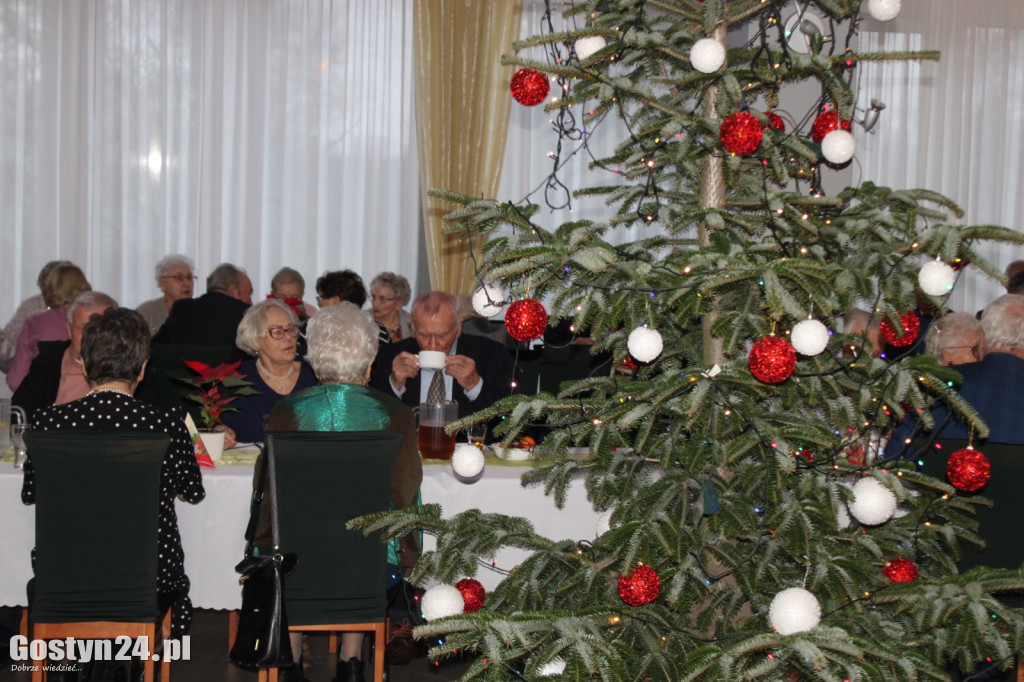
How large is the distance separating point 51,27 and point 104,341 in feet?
17.1

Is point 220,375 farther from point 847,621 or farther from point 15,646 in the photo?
point 847,621

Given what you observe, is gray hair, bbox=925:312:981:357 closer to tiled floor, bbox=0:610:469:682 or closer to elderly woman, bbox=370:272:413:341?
tiled floor, bbox=0:610:469:682

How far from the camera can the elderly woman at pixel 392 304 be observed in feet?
19.6

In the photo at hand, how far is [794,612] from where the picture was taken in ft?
5.98

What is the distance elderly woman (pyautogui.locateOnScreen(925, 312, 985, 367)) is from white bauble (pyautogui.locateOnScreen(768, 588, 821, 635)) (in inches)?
71.0

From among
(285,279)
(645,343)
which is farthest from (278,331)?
(285,279)

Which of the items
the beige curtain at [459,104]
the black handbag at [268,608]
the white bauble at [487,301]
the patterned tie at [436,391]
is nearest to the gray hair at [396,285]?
the beige curtain at [459,104]

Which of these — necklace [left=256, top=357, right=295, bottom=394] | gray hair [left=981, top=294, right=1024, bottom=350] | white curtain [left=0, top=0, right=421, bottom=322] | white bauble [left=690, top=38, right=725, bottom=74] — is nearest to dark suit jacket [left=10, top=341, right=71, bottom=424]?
necklace [left=256, top=357, right=295, bottom=394]

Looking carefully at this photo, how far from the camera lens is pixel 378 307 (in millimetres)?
6004

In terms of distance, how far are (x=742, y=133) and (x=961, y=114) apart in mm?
6594

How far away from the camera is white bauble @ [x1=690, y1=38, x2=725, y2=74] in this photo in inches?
81.2

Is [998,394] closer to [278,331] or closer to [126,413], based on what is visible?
[278,331]

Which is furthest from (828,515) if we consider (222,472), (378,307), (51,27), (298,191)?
(51,27)

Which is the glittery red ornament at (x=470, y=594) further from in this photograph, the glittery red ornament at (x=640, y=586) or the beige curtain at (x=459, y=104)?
the beige curtain at (x=459, y=104)
